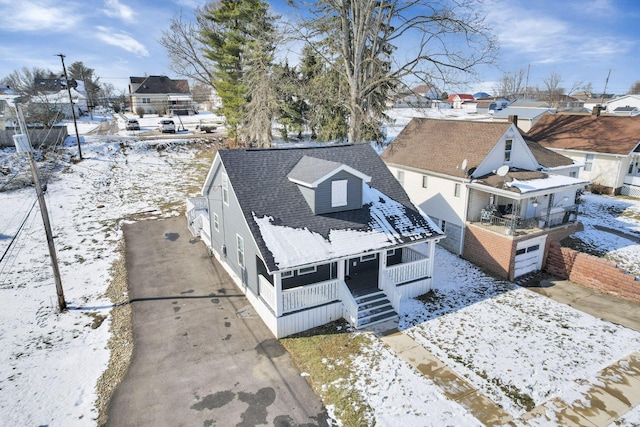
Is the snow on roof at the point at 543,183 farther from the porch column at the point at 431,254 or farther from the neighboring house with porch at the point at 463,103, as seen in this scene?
the neighboring house with porch at the point at 463,103

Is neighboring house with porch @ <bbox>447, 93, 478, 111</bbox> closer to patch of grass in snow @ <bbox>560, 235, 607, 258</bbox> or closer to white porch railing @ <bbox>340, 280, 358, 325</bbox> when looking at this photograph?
patch of grass in snow @ <bbox>560, 235, 607, 258</bbox>

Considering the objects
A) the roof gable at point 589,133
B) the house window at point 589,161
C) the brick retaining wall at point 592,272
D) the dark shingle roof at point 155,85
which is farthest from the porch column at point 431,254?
the dark shingle roof at point 155,85

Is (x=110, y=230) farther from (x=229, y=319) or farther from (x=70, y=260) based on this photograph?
(x=229, y=319)

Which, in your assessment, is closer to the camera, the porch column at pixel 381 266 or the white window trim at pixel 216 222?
the porch column at pixel 381 266

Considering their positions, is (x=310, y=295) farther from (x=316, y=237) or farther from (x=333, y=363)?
(x=333, y=363)

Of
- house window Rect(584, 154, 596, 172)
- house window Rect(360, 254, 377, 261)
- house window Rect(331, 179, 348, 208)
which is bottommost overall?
house window Rect(360, 254, 377, 261)

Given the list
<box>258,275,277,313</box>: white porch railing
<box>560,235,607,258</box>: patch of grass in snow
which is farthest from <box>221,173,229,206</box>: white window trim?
<box>560,235,607,258</box>: patch of grass in snow

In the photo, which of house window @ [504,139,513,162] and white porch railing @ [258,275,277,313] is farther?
house window @ [504,139,513,162]

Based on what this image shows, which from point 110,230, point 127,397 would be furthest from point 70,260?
point 127,397
